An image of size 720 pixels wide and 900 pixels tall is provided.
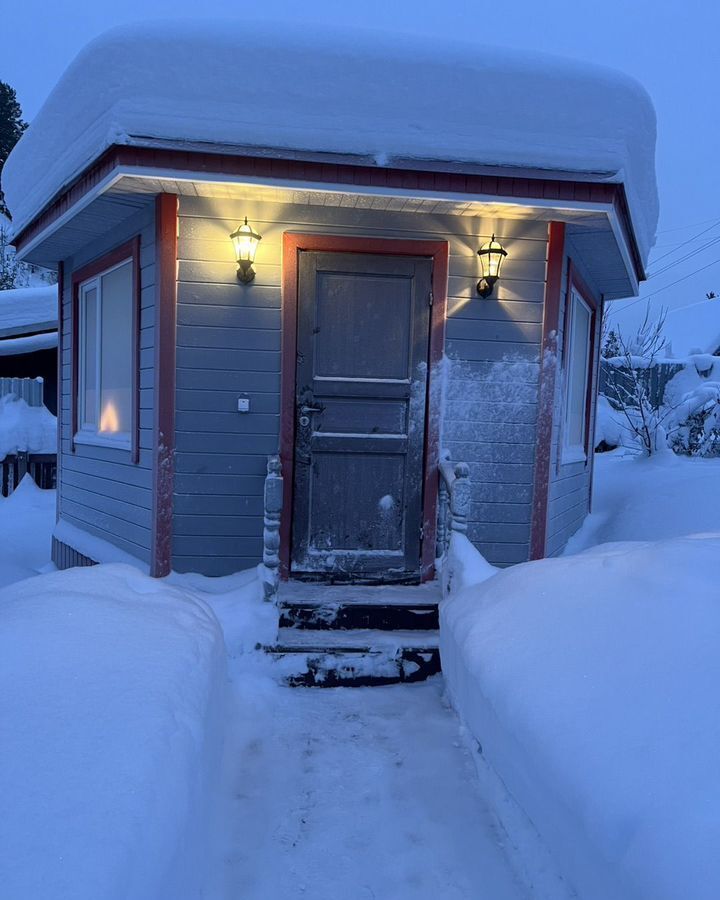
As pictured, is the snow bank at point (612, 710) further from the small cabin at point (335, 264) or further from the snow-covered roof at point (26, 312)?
the snow-covered roof at point (26, 312)

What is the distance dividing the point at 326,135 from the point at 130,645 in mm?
2995

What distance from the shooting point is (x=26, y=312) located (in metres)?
11.6

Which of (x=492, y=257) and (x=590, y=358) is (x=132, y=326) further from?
(x=590, y=358)

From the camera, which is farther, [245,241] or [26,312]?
[26,312]

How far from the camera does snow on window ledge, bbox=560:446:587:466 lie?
5.60 meters

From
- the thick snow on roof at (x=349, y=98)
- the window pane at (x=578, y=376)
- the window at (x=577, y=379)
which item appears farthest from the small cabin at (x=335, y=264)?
Result: the window pane at (x=578, y=376)

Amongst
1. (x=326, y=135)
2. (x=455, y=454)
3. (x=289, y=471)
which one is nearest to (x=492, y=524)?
(x=455, y=454)

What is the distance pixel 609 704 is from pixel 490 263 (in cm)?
331

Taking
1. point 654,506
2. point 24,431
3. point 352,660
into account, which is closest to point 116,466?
point 352,660

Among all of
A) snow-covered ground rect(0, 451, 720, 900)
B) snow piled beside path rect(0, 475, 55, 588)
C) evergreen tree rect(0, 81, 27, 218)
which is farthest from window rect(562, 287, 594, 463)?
evergreen tree rect(0, 81, 27, 218)

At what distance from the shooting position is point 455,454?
4723 mm

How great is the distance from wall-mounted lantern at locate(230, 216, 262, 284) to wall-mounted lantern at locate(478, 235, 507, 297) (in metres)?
1.53

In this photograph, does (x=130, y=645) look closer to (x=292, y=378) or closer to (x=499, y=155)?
(x=292, y=378)

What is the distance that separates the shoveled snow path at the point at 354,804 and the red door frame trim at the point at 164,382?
4.30ft
